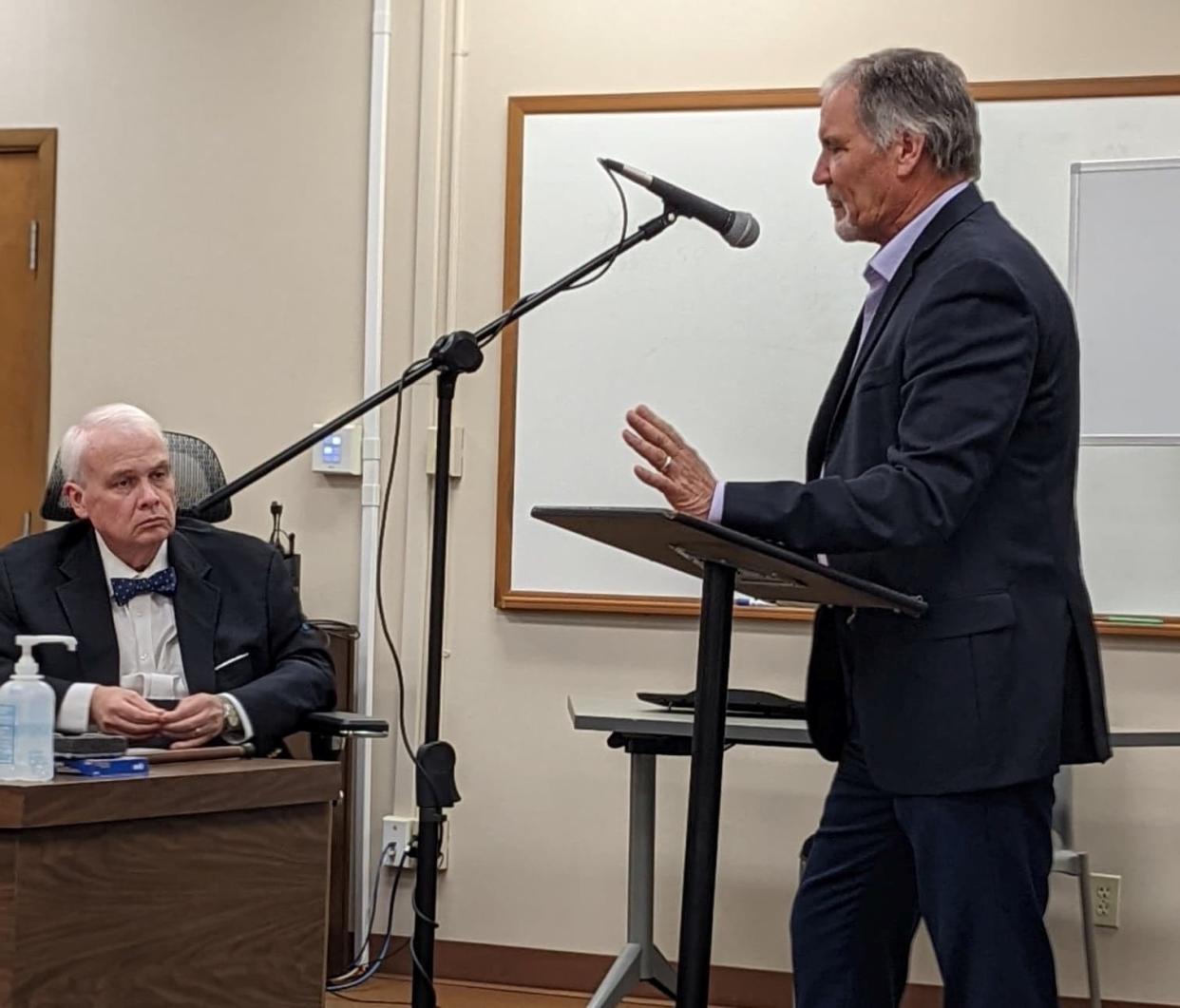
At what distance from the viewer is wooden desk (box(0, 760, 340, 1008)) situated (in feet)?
5.67

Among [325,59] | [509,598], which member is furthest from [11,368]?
[509,598]

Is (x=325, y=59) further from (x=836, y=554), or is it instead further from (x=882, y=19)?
(x=836, y=554)

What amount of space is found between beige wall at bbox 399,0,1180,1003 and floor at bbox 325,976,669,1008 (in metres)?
0.12

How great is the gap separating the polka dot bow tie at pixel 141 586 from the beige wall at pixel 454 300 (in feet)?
3.95

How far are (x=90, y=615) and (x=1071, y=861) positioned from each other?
1.85 metres

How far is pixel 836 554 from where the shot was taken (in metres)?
1.80

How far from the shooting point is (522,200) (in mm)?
3688

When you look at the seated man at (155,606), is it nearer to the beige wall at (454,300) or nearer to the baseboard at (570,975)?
the beige wall at (454,300)

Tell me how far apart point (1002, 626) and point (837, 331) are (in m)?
1.93

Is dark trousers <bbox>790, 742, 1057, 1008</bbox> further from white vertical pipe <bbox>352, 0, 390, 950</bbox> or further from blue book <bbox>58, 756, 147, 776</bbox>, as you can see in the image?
white vertical pipe <bbox>352, 0, 390, 950</bbox>

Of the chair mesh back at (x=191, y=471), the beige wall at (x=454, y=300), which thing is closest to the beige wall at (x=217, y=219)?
the beige wall at (x=454, y=300)

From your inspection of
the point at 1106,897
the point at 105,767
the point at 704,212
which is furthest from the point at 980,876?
the point at 1106,897

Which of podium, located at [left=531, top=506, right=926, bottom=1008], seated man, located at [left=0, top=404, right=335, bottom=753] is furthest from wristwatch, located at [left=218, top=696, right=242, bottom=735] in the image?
podium, located at [left=531, top=506, right=926, bottom=1008]

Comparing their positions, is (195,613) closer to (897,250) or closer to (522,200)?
(897,250)
